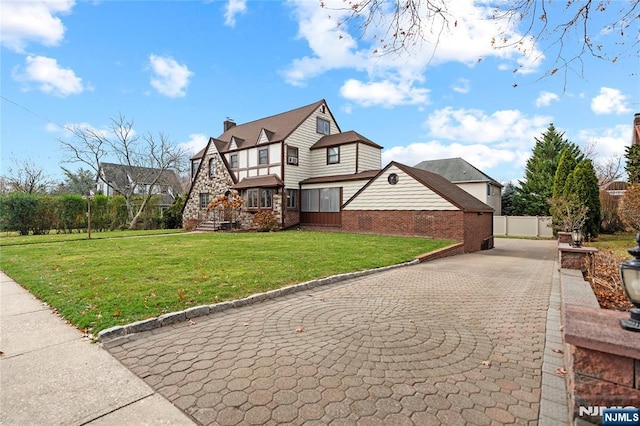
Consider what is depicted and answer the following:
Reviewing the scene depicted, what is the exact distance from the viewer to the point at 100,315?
4586 mm

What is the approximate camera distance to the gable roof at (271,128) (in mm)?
22953

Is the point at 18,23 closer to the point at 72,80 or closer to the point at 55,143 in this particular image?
the point at 72,80

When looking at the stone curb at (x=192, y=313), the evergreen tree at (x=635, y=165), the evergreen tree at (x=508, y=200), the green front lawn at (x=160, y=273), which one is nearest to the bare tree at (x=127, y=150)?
the green front lawn at (x=160, y=273)

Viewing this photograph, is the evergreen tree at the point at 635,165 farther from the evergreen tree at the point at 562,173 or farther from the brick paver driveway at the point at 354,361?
the brick paver driveway at the point at 354,361

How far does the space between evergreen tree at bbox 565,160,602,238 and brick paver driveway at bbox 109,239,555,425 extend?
644 inches

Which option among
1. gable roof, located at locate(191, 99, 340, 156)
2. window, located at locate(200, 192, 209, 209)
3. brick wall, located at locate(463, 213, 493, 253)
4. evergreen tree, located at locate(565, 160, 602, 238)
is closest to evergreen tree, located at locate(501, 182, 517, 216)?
evergreen tree, located at locate(565, 160, 602, 238)

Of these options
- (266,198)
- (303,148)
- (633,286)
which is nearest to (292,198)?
(266,198)

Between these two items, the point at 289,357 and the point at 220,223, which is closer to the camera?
the point at 289,357

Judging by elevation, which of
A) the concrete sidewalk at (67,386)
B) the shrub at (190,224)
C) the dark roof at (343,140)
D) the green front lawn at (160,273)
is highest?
the dark roof at (343,140)

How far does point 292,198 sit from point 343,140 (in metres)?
5.58

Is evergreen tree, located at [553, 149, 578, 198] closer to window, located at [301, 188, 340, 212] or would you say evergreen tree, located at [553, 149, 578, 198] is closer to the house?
the house

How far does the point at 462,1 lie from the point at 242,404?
5.29 metres

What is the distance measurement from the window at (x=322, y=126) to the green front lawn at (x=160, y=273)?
14.5 meters

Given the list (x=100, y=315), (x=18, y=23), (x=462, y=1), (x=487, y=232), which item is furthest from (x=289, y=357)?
(x=487, y=232)
